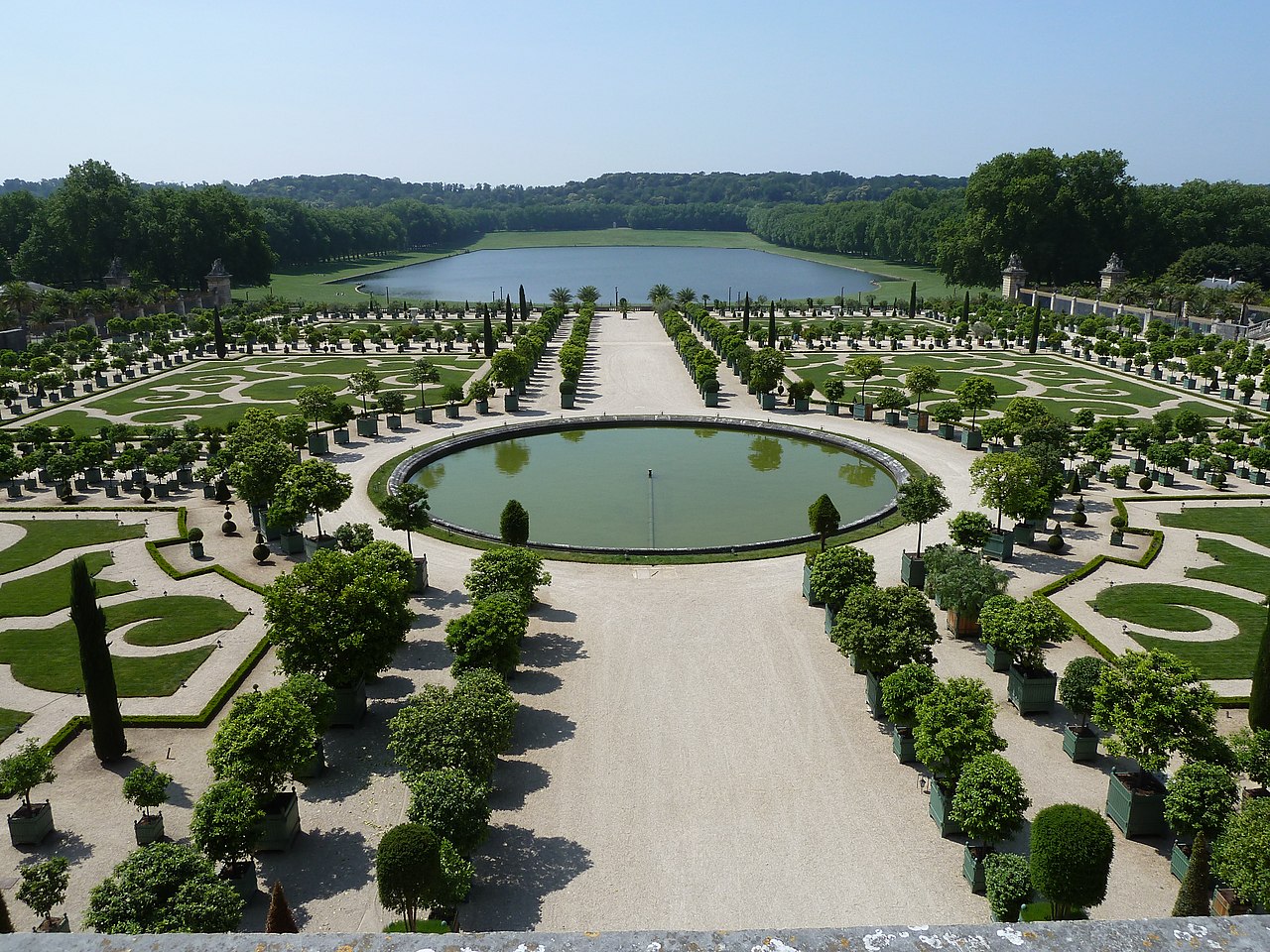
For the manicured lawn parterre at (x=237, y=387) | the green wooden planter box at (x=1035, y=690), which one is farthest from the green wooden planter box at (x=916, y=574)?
the manicured lawn parterre at (x=237, y=387)

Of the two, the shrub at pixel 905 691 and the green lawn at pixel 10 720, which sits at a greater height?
the shrub at pixel 905 691

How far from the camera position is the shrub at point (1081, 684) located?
58.3 ft

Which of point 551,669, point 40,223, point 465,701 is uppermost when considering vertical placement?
point 40,223

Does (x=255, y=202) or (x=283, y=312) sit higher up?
(x=255, y=202)

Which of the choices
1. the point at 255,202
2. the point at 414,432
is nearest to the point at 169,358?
the point at 414,432

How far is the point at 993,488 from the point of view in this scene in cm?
2916

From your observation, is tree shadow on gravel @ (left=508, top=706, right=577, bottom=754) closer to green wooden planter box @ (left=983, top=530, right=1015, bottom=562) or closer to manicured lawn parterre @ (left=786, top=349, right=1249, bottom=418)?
green wooden planter box @ (left=983, top=530, right=1015, bottom=562)

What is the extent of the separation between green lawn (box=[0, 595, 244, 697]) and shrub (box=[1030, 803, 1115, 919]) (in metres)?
18.3

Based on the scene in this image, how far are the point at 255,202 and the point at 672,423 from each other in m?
144

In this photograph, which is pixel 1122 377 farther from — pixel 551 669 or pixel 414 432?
pixel 551 669

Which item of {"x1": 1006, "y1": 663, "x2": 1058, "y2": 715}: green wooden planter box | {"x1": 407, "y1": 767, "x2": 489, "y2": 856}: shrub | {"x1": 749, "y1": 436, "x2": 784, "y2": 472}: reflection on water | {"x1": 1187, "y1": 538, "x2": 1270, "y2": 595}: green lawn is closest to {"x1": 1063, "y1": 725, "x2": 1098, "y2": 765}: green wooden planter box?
{"x1": 1006, "y1": 663, "x2": 1058, "y2": 715}: green wooden planter box

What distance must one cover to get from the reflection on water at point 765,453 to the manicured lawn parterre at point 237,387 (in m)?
18.9

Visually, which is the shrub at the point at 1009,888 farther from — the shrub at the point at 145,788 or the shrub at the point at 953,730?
the shrub at the point at 145,788

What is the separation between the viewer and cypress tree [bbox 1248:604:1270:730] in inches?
707
